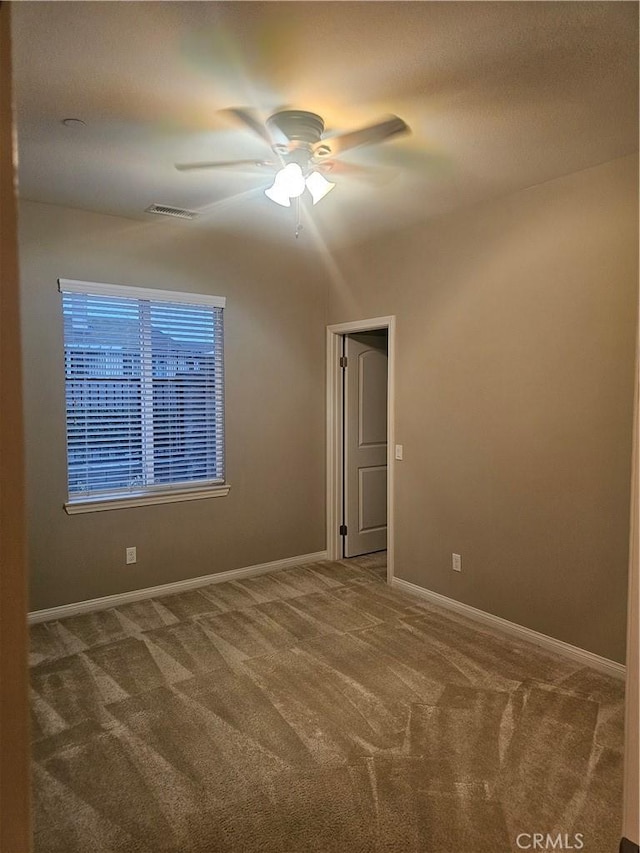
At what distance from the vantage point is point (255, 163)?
2.81m

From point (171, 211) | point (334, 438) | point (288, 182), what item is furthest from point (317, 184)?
point (334, 438)

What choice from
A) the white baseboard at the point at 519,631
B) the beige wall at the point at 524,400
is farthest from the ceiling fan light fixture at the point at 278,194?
the white baseboard at the point at 519,631

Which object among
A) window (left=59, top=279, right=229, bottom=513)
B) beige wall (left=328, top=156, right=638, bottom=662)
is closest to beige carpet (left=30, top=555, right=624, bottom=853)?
beige wall (left=328, top=156, right=638, bottom=662)

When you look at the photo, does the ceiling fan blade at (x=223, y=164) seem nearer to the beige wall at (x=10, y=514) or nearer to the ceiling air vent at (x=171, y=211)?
the ceiling air vent at (x=171, y=211)

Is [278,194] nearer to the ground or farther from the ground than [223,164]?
nearer to the ground

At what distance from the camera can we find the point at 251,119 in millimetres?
2369

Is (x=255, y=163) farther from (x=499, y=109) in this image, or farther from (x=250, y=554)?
(x=250, y=554)

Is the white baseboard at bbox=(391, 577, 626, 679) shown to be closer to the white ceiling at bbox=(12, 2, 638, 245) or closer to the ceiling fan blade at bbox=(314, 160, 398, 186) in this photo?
the white ceiling at bbox=(12, 2, 638, 245)

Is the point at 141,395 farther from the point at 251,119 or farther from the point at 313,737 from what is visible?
the point at 313,737

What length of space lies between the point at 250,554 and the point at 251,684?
1.77 m

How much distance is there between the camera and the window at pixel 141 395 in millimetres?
3707

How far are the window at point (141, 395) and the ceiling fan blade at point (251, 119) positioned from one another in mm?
1771

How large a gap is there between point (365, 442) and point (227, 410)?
56.1 inches

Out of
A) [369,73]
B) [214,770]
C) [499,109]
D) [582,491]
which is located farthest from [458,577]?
[369,73]
